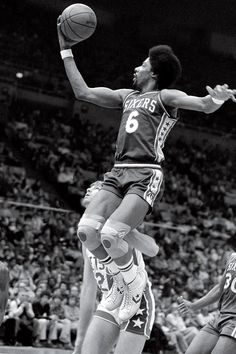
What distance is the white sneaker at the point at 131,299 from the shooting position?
19.4ft

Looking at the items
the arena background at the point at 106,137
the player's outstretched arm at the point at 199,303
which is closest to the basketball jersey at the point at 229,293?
the player's outstretched arm at the point at 199,303

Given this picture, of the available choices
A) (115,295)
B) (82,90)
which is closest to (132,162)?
(82,90)

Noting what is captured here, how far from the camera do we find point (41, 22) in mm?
26766

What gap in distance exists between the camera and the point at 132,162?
6.24m

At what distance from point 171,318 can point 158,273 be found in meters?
3.57

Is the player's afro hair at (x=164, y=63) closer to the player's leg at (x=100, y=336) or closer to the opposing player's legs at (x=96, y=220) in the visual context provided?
the opposing player's legs at (x=96, y=220)

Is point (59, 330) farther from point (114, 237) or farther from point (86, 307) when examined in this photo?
point (114, 237)

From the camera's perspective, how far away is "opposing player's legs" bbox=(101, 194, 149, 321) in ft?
19.1

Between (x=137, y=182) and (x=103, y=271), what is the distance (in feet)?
2.93

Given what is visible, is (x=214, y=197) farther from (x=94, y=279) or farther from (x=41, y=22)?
(x=94, y=279)

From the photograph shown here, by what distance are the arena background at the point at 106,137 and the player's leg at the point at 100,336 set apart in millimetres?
11009

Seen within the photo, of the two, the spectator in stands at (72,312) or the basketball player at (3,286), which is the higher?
the basketball player at (3,286)

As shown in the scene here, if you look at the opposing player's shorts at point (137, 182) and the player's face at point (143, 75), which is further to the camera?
the player's face at point (143, 75)

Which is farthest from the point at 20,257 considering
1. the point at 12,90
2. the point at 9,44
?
the point at 9,44
